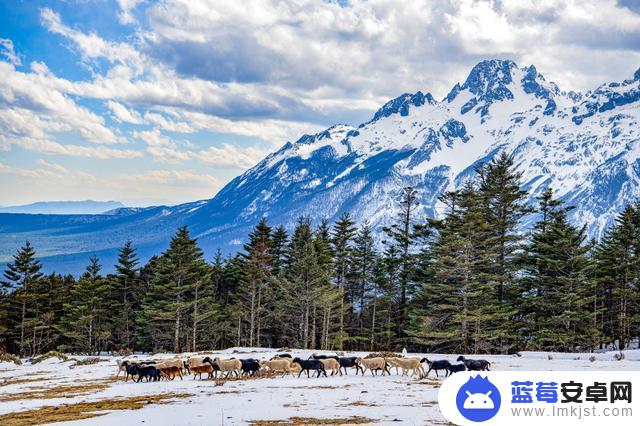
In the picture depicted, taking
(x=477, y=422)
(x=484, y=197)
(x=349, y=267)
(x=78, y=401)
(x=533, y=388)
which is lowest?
(x=78, y=401)

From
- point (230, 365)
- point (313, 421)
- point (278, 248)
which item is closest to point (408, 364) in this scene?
point (230, 365)

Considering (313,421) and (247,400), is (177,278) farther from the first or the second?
(313,421)

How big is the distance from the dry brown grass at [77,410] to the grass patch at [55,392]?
391 centimetres

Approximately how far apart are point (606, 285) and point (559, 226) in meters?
18.4

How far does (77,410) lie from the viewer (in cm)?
2005

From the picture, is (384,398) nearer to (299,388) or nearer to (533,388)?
(299,388)

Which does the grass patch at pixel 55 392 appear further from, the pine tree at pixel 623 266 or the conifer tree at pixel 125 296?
the conifer tree at pixel 125 296

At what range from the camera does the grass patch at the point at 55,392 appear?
83.3 ft

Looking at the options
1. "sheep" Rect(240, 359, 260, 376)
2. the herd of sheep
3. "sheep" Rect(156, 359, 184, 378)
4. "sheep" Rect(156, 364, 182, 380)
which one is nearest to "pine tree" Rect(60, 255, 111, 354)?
"sheep" Rect(156, 359, 184, 378)

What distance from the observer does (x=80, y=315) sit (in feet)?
239

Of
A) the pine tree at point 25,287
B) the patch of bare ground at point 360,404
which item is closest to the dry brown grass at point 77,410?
the patch of bare ground at point 360,404

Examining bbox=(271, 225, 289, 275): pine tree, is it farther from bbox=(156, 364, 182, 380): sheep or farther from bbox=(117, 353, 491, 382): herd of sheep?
bbox=(156, 364, 182, 380): sheep

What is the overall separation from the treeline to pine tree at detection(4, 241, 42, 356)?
0.26 metres

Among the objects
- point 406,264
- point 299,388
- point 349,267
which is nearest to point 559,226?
point 406,264
